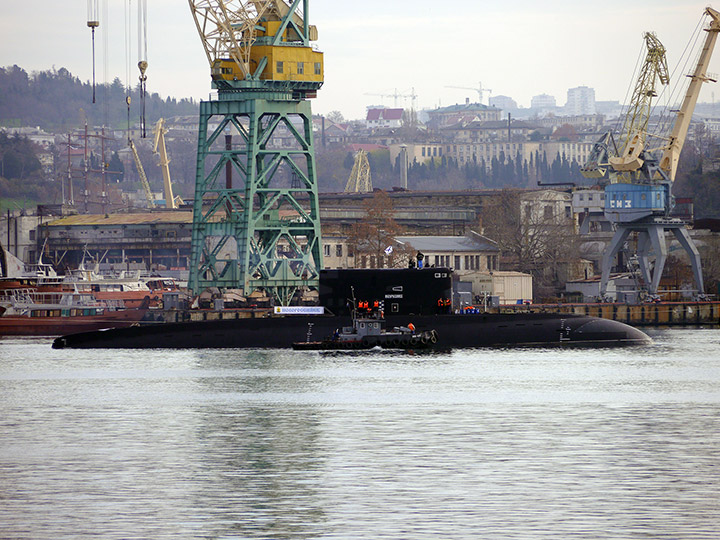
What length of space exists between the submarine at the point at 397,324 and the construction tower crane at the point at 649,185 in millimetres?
35893


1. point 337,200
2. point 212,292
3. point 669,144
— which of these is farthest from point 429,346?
point 337,200

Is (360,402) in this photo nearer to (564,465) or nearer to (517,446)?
(517,446)

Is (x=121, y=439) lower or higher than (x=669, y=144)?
lower

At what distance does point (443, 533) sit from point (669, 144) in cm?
8853

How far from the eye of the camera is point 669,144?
369ft

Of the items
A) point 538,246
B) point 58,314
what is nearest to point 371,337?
point 58,314

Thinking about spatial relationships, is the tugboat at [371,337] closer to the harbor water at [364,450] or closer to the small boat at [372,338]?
the small boat at [372,338]

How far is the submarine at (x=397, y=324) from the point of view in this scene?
6831cm

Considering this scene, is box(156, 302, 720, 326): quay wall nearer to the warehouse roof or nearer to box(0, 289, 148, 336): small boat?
the warehouse roof

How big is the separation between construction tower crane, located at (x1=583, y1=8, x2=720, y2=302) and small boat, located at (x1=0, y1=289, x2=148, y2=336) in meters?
38.0

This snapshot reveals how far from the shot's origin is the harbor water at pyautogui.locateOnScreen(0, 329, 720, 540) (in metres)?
29.8

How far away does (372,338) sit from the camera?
66312mm

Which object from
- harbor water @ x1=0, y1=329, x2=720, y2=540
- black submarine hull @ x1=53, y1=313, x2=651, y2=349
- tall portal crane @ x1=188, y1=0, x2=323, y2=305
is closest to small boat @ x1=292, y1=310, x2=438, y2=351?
harbor water @ x1=0, y1=329, x2=720, y2=540

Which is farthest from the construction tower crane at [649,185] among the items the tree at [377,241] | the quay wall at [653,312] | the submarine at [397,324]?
the submarine at [397,324]
